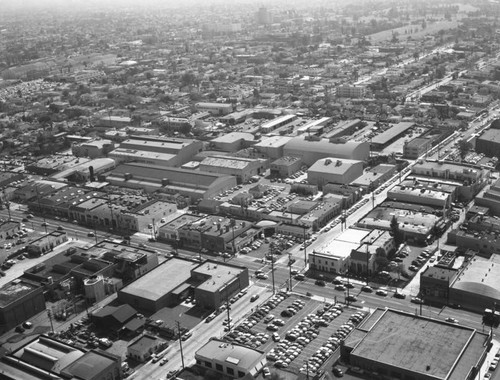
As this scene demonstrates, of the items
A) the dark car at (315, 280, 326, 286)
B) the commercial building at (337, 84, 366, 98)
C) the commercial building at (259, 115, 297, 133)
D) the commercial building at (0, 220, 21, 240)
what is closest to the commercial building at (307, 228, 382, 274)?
the dark car at (315, 280, 326, 286)

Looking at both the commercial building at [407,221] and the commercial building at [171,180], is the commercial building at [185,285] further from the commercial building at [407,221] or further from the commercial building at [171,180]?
the commercial building at [171,180]

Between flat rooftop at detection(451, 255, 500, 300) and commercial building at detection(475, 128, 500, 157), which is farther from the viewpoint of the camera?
commercial building at detection(475, 128, 500, 157)

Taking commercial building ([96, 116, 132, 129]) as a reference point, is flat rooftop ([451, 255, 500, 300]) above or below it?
above

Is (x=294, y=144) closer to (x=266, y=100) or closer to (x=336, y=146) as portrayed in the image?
(x=336, y=146)

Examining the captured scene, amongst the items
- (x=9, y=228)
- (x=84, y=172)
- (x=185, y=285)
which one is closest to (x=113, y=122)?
(x=84, y=172)

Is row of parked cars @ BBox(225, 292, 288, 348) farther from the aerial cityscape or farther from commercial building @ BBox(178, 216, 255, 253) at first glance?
commercial building @ BBox(178, 216, 255, 253)

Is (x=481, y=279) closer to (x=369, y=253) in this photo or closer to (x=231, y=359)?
(x=369, y=253)

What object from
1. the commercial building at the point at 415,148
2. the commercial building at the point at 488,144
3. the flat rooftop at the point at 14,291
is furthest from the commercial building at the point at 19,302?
the commercial building at the point at 488,144
